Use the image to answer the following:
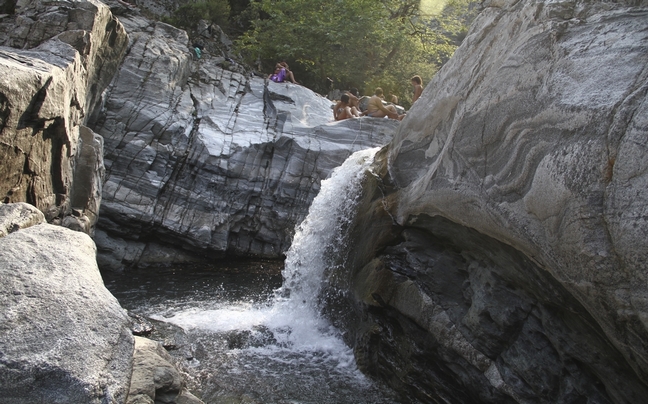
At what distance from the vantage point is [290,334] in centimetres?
834

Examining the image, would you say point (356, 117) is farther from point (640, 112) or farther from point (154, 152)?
point (640, 112)

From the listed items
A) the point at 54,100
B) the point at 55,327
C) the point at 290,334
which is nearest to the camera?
the point at 55,327

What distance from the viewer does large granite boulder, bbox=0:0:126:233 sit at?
629cm

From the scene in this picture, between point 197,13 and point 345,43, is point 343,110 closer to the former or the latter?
point 345,43

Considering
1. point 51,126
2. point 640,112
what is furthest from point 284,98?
point 640,112

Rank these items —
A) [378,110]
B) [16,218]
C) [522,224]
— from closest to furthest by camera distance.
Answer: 1. [522,224]
2. [16,218]
3. [378,110]

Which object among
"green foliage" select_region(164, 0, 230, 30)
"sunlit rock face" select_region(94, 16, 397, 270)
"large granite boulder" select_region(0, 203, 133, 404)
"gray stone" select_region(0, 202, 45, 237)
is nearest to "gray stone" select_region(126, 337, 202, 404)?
"large granite boulder" select_region(0, 203, 133, 404)

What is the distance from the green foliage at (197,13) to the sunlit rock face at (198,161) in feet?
22.2

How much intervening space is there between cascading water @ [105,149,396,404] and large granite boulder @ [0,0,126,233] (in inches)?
108

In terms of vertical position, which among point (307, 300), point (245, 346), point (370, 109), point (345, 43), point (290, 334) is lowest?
point (245, 346)

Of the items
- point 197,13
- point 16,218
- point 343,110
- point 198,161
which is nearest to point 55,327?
point 16,218

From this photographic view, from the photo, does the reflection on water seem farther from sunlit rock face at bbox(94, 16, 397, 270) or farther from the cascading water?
sunlit rock face at bbox(94, 16, 397, 270)

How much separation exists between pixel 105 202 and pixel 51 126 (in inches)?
220

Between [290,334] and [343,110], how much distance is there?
9099 mm
